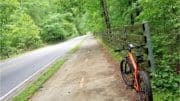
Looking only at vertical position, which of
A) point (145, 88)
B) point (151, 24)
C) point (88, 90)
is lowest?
point (88, 90)

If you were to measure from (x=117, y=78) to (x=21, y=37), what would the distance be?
4267 cm

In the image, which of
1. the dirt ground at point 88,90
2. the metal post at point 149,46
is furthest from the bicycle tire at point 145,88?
the metal post at point 149,46

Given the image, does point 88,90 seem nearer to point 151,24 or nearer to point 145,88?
point 151,24

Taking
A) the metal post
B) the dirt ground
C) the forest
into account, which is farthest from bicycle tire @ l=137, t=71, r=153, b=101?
the metal post

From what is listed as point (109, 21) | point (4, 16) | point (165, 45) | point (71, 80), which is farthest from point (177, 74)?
point (4, 16)

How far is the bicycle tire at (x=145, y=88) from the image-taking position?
5742 mm

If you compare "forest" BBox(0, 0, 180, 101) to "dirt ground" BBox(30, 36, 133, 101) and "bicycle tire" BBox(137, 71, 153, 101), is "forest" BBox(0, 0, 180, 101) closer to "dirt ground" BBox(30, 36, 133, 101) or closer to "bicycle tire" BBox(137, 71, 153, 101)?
"bicycle tire" BBox(137, 71, 153, 101)

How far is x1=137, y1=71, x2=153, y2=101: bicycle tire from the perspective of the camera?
5742 millimetres

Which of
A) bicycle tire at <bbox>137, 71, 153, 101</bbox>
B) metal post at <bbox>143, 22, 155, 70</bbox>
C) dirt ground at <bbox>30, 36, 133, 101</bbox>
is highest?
metal post at <bbox>143, 22, 155, 70</bbox>

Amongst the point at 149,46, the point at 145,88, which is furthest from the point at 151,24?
the point at 145,88

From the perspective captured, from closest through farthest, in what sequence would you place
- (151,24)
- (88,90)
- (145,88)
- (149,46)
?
(145,88) < (149,46) < (88,90) < (151,24)

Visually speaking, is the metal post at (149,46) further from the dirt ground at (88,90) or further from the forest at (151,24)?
the dirt ground at (88,90)

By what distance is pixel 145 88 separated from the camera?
19.2 ft

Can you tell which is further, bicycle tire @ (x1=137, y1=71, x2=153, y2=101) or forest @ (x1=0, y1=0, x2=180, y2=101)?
forest @ (x1=0, y1=0, x2=180, y2=101)
